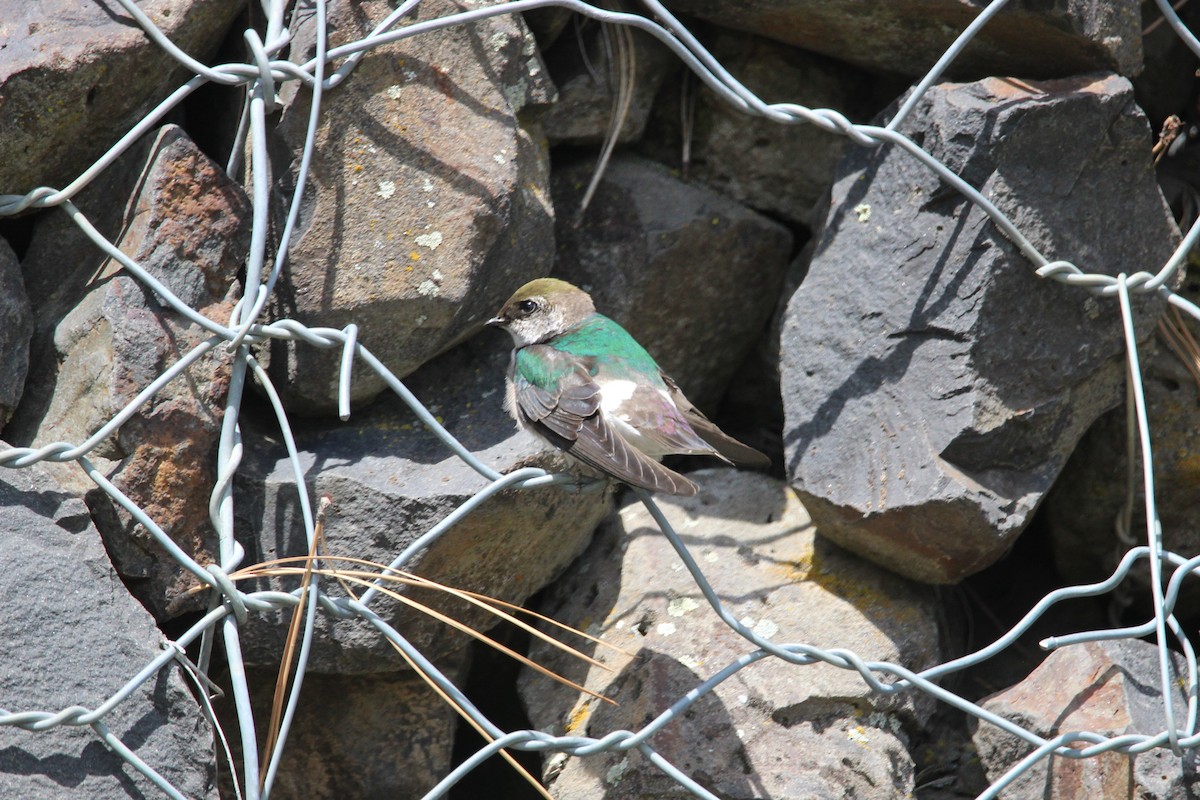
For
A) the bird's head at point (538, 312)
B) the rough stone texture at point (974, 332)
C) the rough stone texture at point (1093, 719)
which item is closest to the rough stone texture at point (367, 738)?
the bird's head at point (538, 312)

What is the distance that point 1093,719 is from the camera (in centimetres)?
237

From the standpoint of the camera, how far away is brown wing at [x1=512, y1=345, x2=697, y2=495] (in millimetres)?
2348

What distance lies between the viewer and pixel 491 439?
2631 mm

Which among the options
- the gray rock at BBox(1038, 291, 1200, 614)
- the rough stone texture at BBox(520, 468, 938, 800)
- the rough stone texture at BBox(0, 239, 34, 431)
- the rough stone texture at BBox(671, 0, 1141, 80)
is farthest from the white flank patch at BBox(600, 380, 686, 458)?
the rough stone texture at BBox(0, 239, 34, 431)

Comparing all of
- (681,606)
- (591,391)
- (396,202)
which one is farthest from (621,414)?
(396,202)

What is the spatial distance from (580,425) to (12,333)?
3.97ft

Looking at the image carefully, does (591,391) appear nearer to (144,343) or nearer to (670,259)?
(670,259)

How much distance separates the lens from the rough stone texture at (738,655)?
2.43 metres

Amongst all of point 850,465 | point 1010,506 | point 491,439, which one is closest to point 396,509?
point 491,439

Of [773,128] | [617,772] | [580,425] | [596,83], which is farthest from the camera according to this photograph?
[773,128]

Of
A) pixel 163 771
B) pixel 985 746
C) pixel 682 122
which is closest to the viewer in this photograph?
pixel 163 771

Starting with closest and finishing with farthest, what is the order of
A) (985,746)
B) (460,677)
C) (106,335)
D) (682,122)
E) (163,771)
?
(163,771) → (106,335) → (985,746) → (460,677) → (682,122)

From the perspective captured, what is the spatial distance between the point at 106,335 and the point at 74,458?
33cm

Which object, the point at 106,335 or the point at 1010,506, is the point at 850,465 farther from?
the point at 106,335
